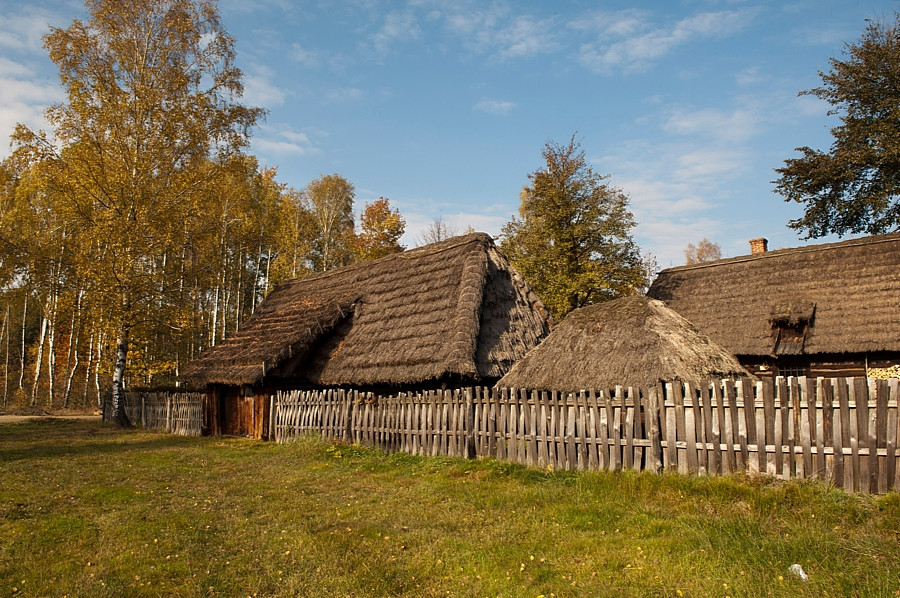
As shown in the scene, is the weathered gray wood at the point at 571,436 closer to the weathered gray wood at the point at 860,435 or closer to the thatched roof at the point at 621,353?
the thatched roof at the point at 621,353

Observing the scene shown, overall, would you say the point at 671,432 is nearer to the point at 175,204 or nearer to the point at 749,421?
the point at 749,421

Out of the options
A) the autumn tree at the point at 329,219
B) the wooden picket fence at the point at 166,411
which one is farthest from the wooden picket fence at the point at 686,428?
the autumn tree at the point at 329,219

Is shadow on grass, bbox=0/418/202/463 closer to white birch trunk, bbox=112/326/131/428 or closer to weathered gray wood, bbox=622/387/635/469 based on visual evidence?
white birch trunk, bbox=112/326/131/428

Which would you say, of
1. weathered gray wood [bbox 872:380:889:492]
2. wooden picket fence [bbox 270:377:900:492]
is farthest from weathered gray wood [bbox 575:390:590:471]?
weathered gray wood [bbox 872:380:889:492]

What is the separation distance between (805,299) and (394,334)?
48.6 ft

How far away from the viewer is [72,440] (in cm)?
1673

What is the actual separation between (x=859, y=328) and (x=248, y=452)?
1847 centimetres

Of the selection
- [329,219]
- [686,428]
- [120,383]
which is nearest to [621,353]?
[686,428]

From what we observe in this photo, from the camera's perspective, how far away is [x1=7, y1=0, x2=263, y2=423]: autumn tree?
20.2 metres

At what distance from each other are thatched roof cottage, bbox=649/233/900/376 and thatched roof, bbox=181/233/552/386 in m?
8.83

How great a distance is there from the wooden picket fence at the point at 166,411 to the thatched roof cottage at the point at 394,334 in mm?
534

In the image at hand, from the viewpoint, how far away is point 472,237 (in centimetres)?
1811

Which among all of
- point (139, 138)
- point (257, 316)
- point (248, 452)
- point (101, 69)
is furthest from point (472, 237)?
point (101, 69)

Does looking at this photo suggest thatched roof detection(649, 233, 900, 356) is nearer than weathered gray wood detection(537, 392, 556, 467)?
No
